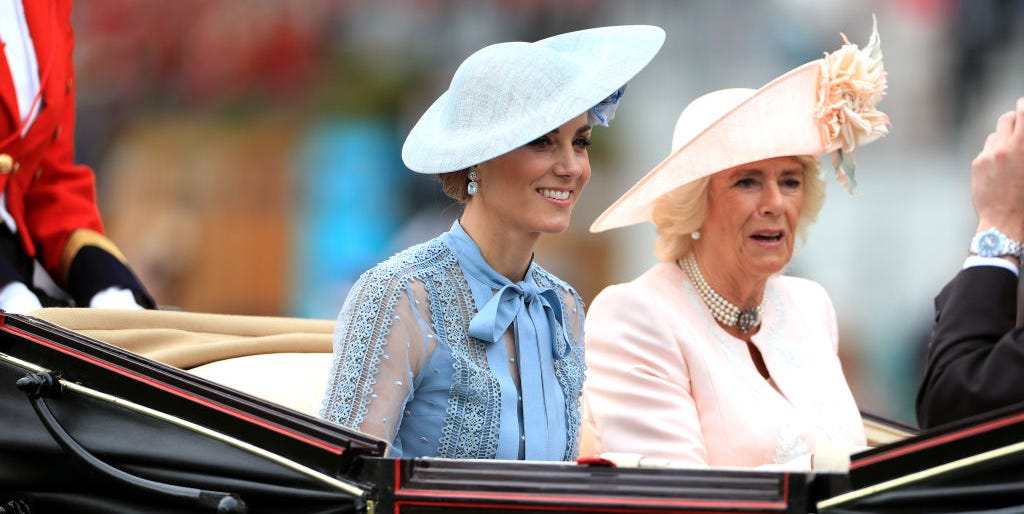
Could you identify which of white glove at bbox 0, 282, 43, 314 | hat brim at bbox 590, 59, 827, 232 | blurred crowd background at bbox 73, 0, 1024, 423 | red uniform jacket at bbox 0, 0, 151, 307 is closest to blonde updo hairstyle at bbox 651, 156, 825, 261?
hat brim at bbox 590, 59, 827, 232

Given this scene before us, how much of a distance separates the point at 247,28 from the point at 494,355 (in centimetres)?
409

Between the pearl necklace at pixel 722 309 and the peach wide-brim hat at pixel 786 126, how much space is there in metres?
0.19

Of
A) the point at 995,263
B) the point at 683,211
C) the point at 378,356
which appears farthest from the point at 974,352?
the point at 683,211

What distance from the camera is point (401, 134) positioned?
5703mm

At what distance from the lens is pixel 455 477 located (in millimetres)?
1657

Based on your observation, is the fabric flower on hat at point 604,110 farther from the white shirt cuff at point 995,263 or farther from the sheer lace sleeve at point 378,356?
the white shirt cuff at point 995,263

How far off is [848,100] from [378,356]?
131 cm

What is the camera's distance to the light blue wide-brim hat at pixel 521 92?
2.22m

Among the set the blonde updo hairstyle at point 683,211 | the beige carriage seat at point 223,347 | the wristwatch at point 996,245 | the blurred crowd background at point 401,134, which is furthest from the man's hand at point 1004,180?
the blurred crowd background at point 401,134

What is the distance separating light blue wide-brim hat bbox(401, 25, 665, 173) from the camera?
2.22 metres

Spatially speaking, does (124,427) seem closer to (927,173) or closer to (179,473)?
(179,473)

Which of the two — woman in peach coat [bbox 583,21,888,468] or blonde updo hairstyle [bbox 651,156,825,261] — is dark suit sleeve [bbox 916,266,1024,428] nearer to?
woman in peach coat [bbox 583,21,888,468]

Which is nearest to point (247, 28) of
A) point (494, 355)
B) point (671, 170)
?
point (671, 170)

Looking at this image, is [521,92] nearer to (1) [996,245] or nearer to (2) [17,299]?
(1) [996,245]
